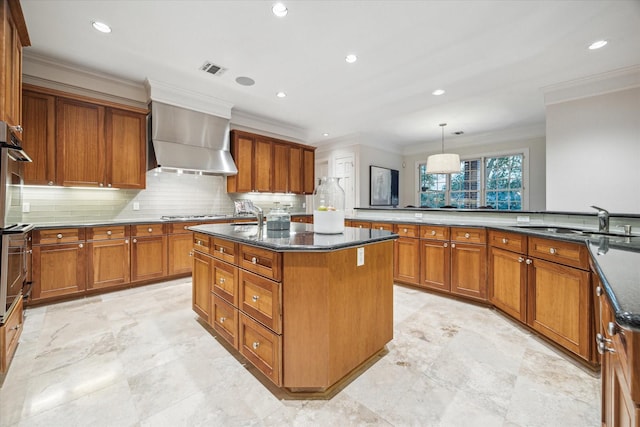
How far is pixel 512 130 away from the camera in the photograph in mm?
6137

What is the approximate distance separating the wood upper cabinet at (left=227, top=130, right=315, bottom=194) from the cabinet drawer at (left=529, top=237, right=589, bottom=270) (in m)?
4.27

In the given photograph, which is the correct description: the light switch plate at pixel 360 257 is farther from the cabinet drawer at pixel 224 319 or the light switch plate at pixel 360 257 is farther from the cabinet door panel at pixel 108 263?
the cabinet door panel at pixel 108 263

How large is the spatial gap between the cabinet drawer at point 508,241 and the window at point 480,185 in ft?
14.1

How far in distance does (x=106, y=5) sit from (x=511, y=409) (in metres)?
4.24

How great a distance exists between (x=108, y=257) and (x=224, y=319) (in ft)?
7.55

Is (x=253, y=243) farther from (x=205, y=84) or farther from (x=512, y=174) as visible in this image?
(x=512, y=174)

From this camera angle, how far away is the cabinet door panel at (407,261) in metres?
3.62

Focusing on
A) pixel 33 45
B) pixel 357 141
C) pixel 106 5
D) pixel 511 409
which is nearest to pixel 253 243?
pixel 511 409

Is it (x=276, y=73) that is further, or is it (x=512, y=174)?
(x=512, y=174)

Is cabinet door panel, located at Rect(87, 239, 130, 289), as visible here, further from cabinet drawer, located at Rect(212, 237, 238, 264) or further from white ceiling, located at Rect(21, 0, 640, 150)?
white ceiling, located at Rect(21, 0, 640, 150)

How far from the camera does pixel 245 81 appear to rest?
382 centimetres

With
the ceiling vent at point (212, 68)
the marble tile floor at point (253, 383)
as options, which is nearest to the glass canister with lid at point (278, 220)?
the marble tile floor at point (253, 383)

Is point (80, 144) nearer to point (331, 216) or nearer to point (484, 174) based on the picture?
point (331, 216)

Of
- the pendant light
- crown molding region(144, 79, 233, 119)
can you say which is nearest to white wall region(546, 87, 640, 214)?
the pendant light
